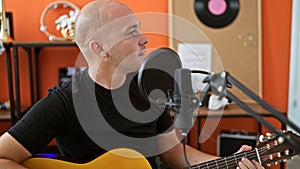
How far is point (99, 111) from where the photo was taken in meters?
1.44

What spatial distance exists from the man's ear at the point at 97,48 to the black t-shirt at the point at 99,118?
11 centimetres

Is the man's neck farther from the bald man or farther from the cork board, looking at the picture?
the cork board

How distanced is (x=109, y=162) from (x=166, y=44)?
5.17ft

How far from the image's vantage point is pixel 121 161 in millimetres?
1357

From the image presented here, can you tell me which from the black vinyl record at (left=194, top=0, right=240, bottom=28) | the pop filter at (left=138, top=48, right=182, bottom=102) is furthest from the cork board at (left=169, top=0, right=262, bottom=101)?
the pop filter at (left=138, top=48, right=182, bottom=102)

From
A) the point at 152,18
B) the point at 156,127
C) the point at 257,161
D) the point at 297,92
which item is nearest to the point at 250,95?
the point at 152,18

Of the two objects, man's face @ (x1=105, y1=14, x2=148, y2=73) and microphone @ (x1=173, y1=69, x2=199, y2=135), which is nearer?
microphone @ (x1=173, y1=69, x2=199, y2=135)

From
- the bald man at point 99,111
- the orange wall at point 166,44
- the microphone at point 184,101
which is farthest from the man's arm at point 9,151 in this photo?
the orange wall at point 166,44

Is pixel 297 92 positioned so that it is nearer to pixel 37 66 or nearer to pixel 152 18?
pixel 37 66

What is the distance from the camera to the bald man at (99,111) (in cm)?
127

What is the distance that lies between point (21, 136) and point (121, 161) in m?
0.33

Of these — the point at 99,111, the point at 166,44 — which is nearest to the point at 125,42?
the point at 99,111

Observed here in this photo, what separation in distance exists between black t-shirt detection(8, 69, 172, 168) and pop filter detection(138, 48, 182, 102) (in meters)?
0.46

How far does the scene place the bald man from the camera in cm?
127
